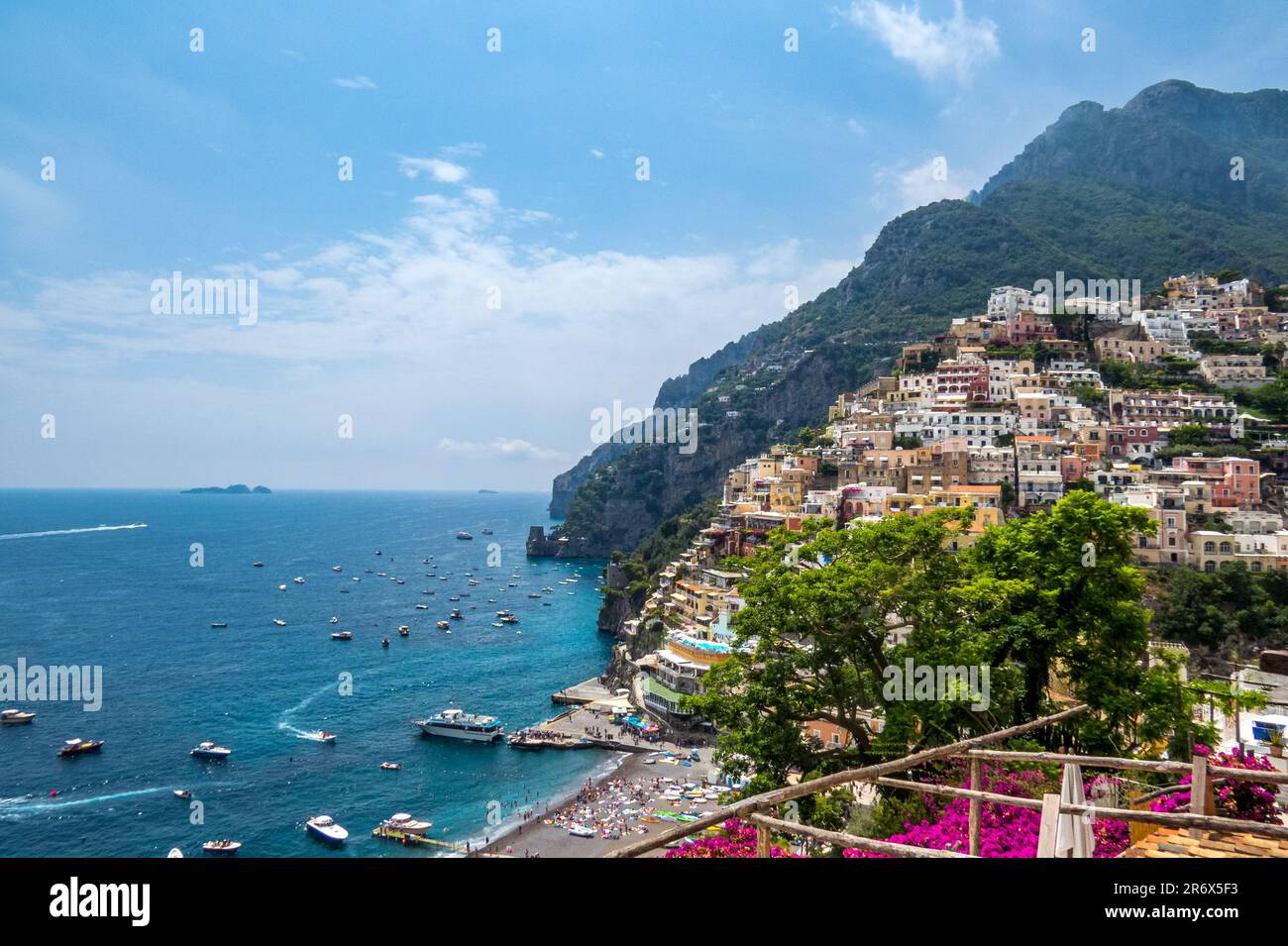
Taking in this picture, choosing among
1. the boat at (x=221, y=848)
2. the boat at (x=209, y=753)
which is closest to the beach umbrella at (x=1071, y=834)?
the boat at (x=221, y=848)

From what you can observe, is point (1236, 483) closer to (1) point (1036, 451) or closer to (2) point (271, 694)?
(1) point (1036, 451)

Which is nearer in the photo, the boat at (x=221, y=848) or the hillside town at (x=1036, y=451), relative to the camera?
the boat at (x=221, y=848)

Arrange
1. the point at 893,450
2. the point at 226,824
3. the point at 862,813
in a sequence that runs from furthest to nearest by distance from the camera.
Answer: the point at 893,450
the point at 226,824
the point at 862,813

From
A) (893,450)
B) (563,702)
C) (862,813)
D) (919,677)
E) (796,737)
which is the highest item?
(893,450)

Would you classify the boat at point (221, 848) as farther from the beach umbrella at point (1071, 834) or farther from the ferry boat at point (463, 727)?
the beach umbrella at point (1071, 834)

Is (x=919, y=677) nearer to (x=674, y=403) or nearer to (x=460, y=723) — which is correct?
(x=460, y=723)
